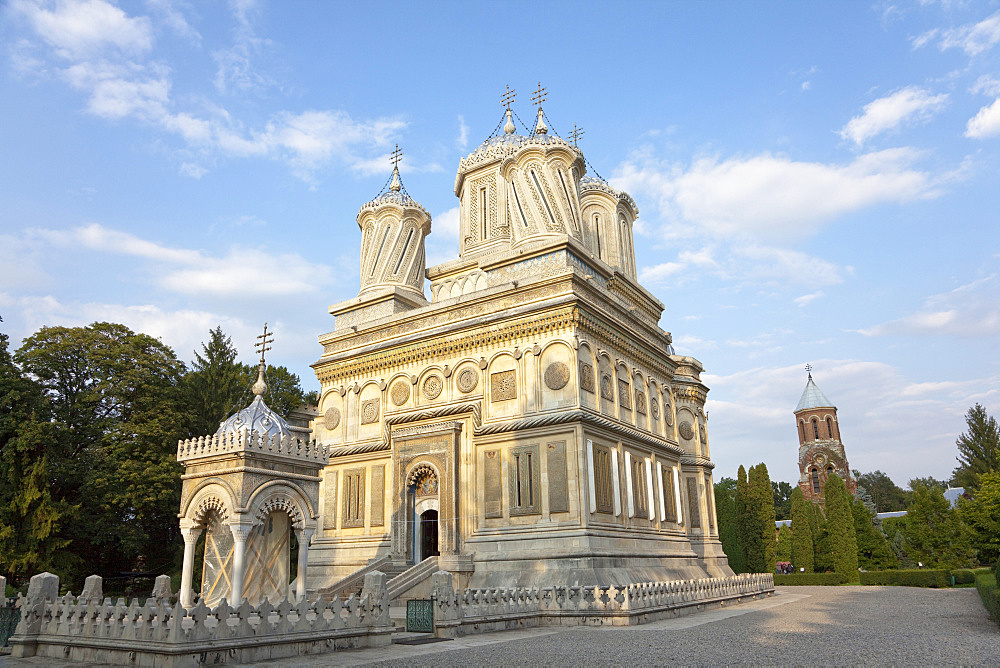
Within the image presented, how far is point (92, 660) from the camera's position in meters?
9.93

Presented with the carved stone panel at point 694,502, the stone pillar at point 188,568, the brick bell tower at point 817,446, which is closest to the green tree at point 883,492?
the brick bell tower at point 817,446

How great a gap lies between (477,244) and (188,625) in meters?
20.1

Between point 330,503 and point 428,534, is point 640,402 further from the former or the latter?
point 330,503

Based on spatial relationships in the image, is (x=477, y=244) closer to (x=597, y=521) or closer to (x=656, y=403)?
(x=656, y=403)

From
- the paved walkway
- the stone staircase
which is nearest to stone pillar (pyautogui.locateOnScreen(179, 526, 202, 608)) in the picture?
the paved walkway

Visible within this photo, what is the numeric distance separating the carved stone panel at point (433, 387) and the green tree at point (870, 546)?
3102 centimetres

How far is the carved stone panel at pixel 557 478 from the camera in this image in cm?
1847

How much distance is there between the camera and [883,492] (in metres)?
85.1

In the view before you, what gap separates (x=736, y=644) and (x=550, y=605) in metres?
5.38

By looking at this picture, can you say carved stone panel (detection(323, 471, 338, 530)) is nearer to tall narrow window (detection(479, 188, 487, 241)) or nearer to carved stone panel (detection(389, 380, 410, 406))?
carved stone panel (detection(389, 380, 410, 406))

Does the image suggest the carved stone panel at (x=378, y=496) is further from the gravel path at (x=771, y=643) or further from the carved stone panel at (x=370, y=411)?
the gravel path at (x=771, y=643)

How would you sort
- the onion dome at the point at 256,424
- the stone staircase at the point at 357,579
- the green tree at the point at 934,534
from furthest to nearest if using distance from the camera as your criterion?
the green tree at the point at 934,534
the stone staircase at the point at 357,579
the onion dome at the point at 256,424

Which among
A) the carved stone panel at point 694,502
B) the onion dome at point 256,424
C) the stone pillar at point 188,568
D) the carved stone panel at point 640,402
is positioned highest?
the carved stone panel at point 640,402

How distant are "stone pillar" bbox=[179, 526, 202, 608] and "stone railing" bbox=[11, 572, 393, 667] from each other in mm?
1106
